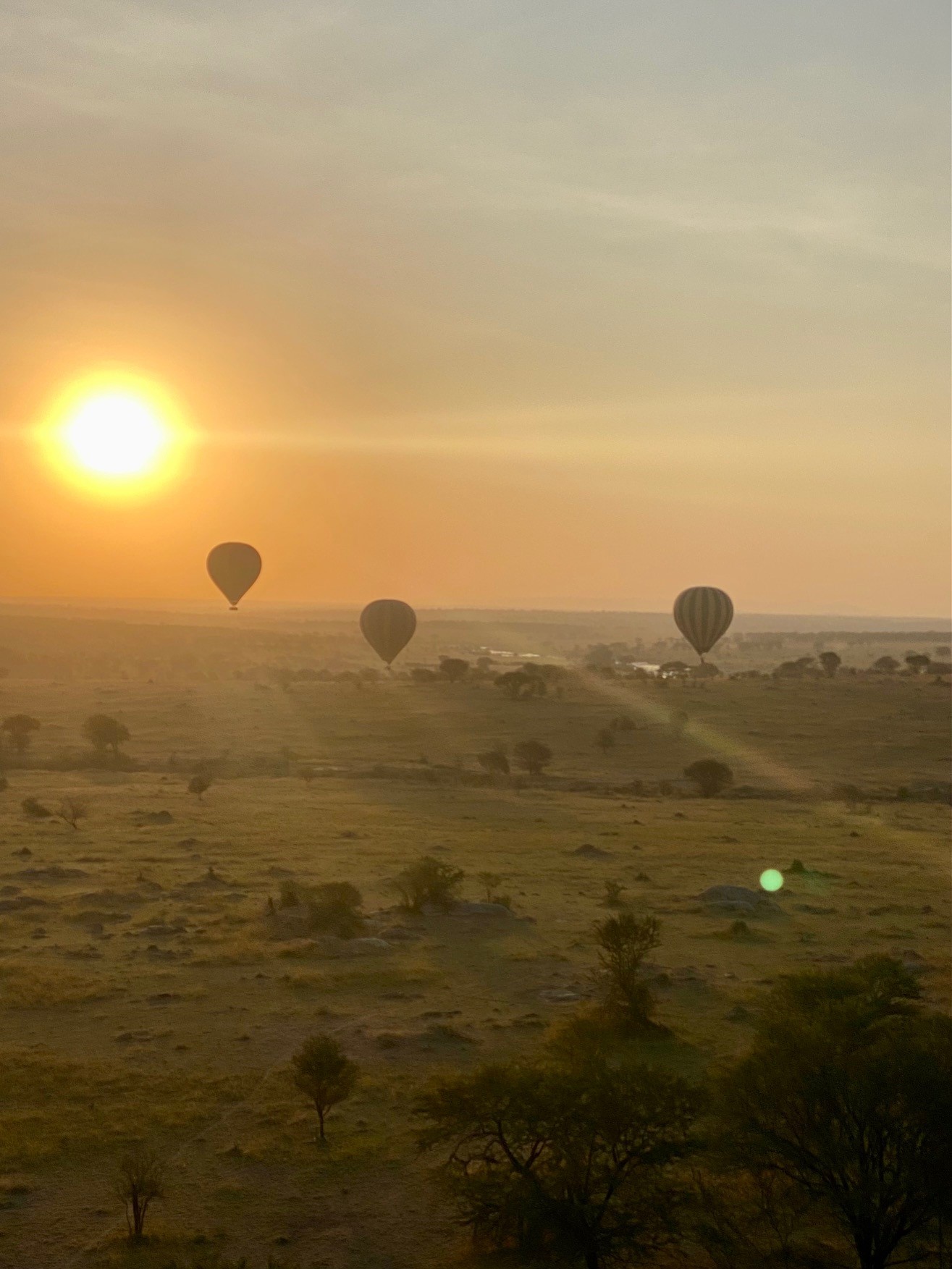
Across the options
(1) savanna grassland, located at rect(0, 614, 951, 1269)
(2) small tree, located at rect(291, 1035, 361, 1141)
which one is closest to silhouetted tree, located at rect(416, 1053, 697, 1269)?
(1) savanna grassland, located at rect(0, 614, 951, 1269)

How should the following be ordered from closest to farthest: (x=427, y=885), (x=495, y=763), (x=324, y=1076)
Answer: (x=324, y=1076)
(x=427, y=885)
(x=495, y=763)

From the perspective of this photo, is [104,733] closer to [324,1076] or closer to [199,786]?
[199,786]

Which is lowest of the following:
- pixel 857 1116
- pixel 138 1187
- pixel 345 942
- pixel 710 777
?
pixel 345 942

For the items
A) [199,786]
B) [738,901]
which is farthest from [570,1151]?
[199,786]

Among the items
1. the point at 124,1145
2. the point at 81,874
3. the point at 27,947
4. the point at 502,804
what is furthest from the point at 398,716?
the point at 124,1145

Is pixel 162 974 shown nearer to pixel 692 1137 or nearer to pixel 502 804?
pixel 692 1137

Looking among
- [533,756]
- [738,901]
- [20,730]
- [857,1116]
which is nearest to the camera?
[857,1116]

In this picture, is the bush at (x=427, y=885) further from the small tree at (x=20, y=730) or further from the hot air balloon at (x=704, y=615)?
the hot air balloon at (x=704, y=615)
